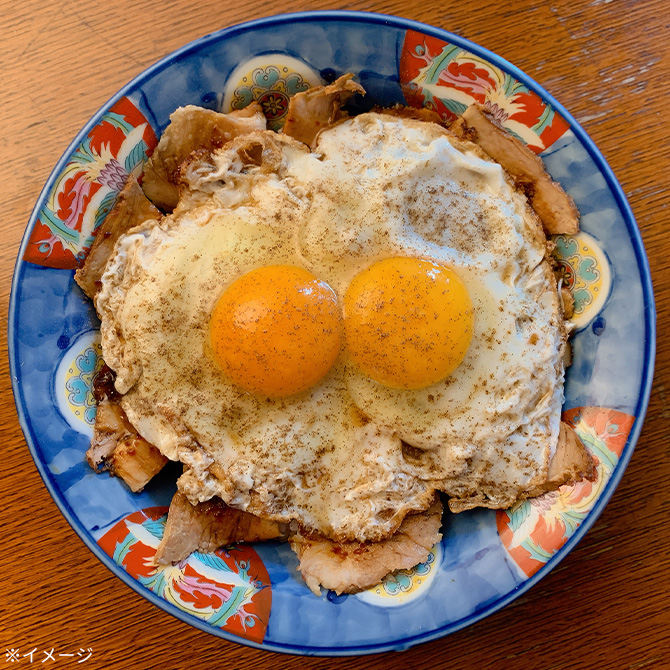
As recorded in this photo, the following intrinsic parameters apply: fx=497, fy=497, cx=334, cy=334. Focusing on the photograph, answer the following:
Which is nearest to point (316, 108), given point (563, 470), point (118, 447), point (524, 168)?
point (524, 168)

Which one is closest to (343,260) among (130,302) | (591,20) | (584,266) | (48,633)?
(130,302)

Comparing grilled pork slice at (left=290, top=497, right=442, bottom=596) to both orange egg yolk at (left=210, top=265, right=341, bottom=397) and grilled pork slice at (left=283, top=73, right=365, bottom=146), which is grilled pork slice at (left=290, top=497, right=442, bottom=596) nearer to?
orange egg yolk at (left=210, top=265, right=341, bottom=397)

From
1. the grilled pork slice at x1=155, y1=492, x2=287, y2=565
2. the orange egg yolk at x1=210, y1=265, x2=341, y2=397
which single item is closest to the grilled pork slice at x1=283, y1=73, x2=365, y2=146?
the orange egg yolk at x1=210, y1=265, x2=341, y2=397

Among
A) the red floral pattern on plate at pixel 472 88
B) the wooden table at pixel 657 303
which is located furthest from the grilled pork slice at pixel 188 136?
the red floral pattern on plate at pixel 472 88

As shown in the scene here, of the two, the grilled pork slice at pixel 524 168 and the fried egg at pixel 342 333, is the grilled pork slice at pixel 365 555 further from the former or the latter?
the grilled pork slice at pixel 524 168

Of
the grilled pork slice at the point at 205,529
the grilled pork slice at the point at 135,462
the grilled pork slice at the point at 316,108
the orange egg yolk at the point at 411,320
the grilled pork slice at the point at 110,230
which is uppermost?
the grilled pork slice at the point at 316,108

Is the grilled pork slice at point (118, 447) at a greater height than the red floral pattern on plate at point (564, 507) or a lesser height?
greater

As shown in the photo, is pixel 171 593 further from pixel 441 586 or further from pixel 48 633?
pixel 441 586
